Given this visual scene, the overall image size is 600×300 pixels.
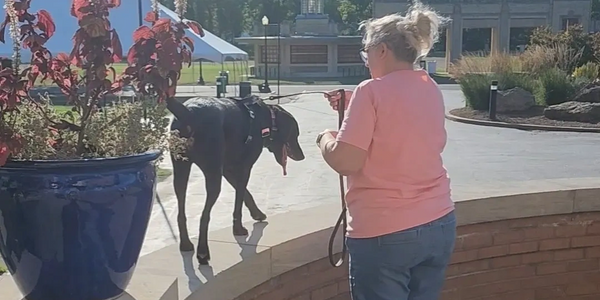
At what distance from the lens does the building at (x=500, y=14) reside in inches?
1965

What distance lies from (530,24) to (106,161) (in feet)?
178

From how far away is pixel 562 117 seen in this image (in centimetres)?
1847

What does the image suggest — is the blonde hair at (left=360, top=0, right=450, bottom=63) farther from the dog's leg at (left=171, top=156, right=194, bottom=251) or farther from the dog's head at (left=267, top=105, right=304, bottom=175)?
the dog's head at (left=267, top=105, right=304, bottom=175)

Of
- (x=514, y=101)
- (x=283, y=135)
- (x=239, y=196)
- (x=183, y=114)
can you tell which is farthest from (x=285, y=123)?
(x=514, y=101)

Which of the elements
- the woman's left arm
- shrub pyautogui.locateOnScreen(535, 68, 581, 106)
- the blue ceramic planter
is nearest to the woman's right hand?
the woman's left arm

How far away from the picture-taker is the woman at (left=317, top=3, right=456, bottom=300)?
8.67 feet

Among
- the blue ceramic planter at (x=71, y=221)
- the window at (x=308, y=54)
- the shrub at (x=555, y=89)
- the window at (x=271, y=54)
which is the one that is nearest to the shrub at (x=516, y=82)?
the shrub at (x=555, y=89)

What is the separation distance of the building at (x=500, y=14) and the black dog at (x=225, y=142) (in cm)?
4641

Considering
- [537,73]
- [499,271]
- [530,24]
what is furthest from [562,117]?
[530,24]

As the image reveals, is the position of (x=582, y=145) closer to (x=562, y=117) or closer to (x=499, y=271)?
(x=562, y=117)

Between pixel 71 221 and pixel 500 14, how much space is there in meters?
52.2

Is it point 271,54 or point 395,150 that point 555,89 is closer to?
point 395,150

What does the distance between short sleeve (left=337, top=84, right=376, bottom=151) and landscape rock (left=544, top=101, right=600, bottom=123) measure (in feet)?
55.6

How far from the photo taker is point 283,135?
13.8 feet
